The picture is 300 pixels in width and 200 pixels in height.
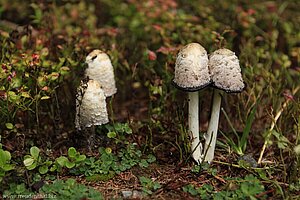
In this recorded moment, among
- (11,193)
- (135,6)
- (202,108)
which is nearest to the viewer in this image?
(11,193)

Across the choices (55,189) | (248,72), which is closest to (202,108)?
(248,72)

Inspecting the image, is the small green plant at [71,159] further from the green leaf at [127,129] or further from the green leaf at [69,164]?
the green leaf at [127,129]

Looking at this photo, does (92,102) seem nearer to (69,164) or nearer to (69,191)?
(69,164)

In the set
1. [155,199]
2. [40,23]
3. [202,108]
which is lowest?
[155,199]

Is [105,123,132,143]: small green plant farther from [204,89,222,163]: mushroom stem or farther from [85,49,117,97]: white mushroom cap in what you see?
[204,89,222,163]: mushroom stem

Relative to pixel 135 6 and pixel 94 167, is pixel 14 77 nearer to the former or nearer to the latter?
pixel 94 167

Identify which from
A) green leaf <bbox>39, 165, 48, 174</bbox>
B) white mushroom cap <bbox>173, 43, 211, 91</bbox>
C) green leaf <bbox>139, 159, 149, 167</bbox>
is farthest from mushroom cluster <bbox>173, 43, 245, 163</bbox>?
green leaf <bbox>39, 165, 48, 174</bbox>
